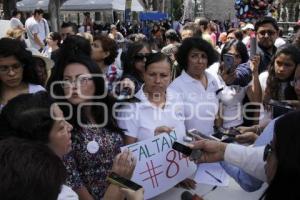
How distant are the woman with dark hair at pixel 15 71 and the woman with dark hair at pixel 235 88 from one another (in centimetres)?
171

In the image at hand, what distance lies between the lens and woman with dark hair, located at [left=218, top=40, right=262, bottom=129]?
3.75 m

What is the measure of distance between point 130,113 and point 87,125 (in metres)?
0.40

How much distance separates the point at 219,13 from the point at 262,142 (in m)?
49.7

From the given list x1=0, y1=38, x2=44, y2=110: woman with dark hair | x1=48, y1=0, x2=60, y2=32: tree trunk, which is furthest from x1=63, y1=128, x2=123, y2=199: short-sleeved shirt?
x1=48, y1=0, x2=60, y2=32: tree trunk

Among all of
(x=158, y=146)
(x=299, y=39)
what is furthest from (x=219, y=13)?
(x=158, y=146)

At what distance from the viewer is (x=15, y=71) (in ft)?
10.1

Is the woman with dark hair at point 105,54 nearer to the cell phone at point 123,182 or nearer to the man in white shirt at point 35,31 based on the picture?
the cell phone at point 123,182

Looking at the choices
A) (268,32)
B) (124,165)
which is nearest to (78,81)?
(124,165)

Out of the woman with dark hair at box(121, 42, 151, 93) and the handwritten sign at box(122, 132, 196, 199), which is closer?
the handwritten sign at box(122, 132, 196, 199)

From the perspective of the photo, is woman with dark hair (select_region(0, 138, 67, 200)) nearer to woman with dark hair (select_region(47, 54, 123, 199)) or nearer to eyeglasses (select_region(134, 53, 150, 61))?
woman with dark hair (select_region(47, 54, 123, 199))

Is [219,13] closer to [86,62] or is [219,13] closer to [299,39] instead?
[299,39]

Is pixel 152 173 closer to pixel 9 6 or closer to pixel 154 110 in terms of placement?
pixel 154 110

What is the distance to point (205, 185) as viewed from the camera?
2.77 metres

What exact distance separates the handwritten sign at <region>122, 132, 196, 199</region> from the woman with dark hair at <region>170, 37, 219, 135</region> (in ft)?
2.01
